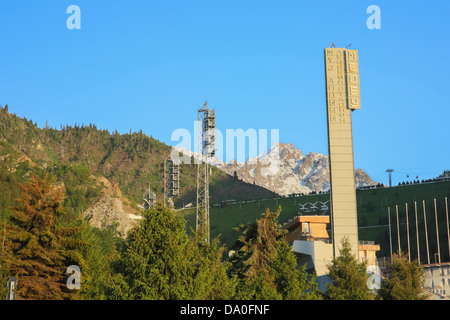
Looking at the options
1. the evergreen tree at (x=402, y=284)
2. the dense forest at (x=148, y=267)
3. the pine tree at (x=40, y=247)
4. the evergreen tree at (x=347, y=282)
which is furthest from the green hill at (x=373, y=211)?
the pine tree at (x=40, y=247)

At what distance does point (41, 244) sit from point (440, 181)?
14774cm

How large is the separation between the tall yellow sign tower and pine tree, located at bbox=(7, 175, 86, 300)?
2548 cm

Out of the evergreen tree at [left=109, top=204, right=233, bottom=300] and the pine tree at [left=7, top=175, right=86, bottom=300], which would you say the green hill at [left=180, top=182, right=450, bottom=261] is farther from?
the evergreen tree at [left=109, top=204, right=233, bottom=300]

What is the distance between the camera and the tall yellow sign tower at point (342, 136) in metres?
60.5

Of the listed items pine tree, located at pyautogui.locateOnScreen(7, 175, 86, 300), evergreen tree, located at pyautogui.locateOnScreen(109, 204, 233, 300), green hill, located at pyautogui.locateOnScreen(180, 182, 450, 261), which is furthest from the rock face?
evergreen tree, located at pyautogui.locateOnScreen(109, 204, 233, 300)

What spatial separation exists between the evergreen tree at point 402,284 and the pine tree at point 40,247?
Result: 25680 mm

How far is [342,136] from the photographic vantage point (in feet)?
204

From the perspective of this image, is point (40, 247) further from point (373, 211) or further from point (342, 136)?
point (373, 211)

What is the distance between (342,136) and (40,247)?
104ft

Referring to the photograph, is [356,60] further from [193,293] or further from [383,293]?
[193,293]

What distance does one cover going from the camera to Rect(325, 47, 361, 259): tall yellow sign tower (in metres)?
60.5
